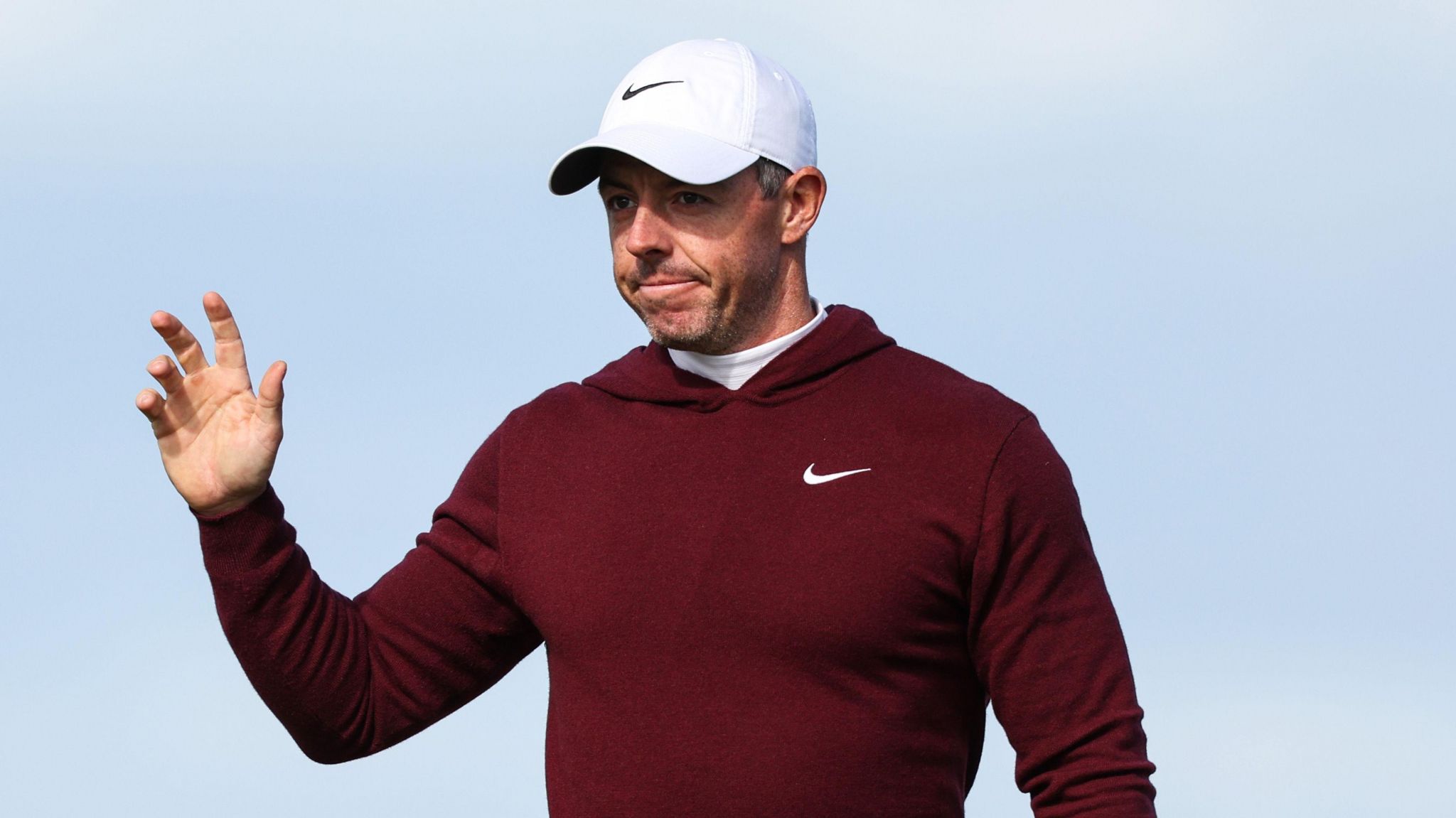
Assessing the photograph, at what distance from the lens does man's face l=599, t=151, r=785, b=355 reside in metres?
4.39

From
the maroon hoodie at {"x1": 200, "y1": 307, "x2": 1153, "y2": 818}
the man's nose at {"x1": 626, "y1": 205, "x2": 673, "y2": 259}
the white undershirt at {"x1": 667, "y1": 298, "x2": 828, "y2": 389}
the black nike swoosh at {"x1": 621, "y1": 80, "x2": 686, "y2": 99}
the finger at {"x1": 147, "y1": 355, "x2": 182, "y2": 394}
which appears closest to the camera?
the maroon hoodie at {"x1": 200, "y1": 307, "x2": 1153, "y2": 818}

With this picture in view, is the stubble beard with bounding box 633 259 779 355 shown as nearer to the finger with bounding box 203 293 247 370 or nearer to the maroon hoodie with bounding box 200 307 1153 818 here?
the maroon hoodie with bounding box 200 307 1153 818

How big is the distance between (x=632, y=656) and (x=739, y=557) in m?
0.31

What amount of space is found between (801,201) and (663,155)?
0.44 m

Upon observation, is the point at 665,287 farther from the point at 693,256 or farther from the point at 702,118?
the point at 702,118

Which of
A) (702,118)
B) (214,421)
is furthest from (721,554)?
(214,421)

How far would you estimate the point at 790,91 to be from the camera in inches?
185

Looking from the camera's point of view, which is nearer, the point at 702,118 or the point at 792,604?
the point at 792,604

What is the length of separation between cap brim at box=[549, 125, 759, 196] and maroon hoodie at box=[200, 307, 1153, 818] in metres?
0.45

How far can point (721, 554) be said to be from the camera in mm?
4227

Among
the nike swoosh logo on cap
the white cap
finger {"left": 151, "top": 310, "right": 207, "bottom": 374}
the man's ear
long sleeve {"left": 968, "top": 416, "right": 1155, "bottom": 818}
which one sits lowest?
long sleeve {"left": 968, "top": 416, "right": 1155, "bottom": 818}

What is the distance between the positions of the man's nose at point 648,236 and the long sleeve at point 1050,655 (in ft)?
2.88

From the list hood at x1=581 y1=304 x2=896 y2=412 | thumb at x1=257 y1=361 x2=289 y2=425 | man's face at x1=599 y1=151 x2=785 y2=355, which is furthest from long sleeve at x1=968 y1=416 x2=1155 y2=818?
thumb at x1=257 y1=361 x2=289 y2=425

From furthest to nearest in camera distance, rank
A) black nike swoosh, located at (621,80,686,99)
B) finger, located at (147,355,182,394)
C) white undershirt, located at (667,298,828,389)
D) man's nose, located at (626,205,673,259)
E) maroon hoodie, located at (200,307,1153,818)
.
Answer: black nike swoosh, located at (621,80,686,99)
white undershirt, located at (667,298,828,389)
man's nose, located at (626,205,673,259)
finger, located at (147,355,182,394)
maroon hoodie, located at (200,307,1153,818)
